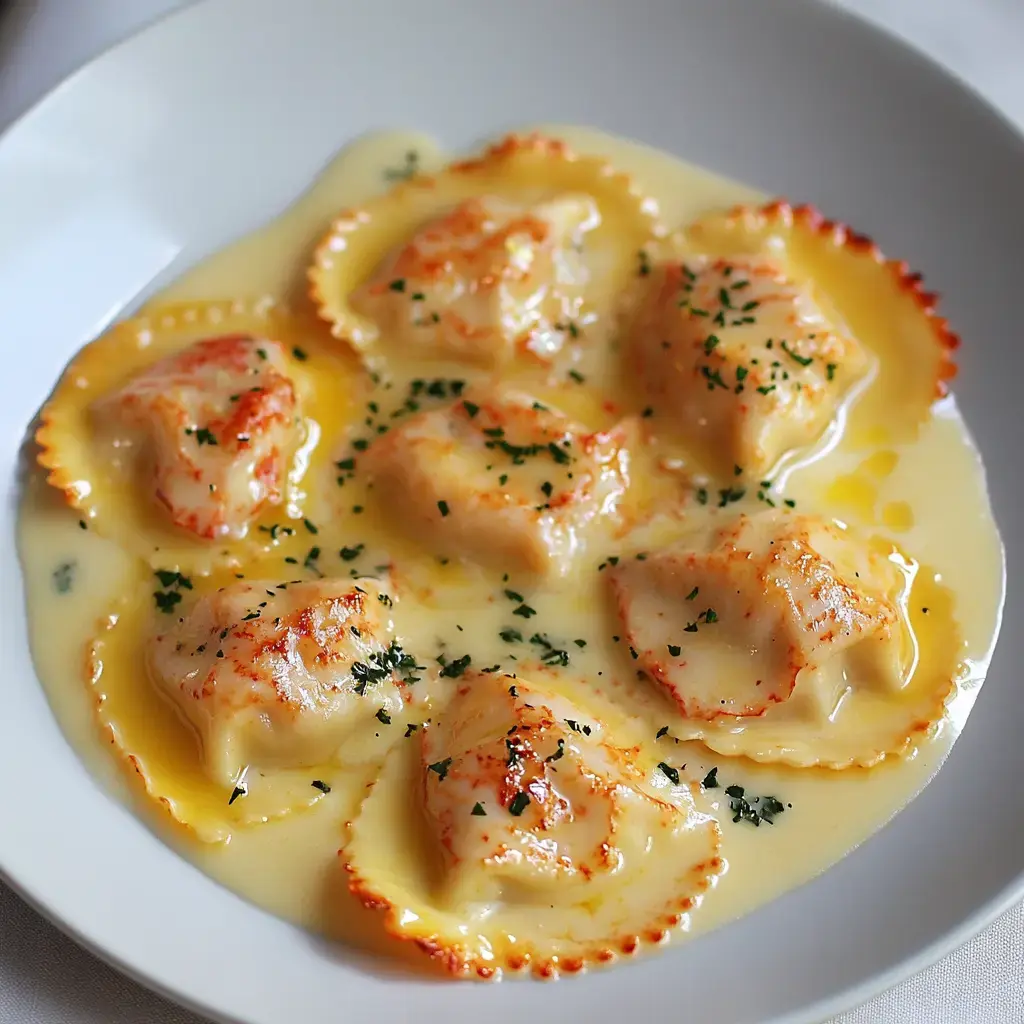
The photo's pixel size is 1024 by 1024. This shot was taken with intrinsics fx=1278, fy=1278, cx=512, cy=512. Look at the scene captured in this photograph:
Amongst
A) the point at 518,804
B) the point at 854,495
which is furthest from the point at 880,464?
the point at 518,804

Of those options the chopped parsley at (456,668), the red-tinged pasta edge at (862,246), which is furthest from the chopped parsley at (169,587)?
the red-tinged pasta edge at (862,246)

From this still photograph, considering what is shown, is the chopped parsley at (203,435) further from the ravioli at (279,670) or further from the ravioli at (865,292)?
the ravioli at (865,292)

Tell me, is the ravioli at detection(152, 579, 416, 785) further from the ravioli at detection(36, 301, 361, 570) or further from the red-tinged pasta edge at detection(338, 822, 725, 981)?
the red-tinged pasta edge at detection(338, 822, 725, 981)

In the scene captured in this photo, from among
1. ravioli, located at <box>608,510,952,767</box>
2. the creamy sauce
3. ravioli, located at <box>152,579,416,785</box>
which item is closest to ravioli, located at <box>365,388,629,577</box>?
the creamy sauce

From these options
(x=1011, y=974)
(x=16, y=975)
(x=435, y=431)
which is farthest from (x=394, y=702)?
(x=1011, y=974)

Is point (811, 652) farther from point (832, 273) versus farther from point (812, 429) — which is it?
point (832, 273)

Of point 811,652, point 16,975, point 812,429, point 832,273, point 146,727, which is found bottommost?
point 16,975

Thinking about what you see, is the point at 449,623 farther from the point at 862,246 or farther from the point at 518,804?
the point at 862,246
